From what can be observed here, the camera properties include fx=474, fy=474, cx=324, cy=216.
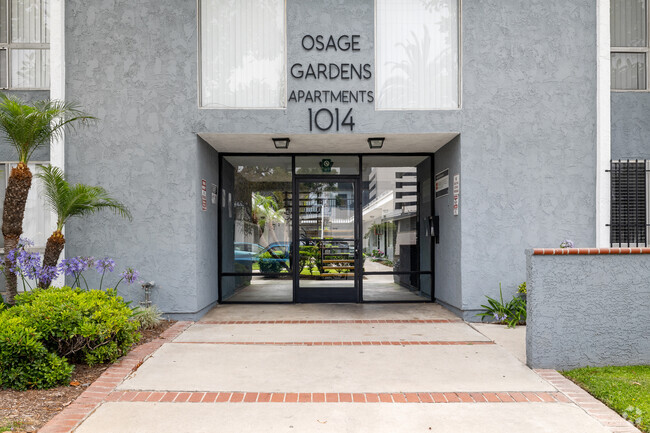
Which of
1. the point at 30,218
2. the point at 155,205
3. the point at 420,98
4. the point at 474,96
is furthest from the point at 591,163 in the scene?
the point at 30,218

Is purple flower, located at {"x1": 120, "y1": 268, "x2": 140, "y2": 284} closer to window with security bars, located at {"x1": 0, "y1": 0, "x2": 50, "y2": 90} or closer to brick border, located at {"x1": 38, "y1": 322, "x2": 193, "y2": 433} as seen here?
brick border, located at {"x1": 38, "y1": 322, "x2": 193, "y2": 433}

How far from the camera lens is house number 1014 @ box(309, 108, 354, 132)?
717 centimetres

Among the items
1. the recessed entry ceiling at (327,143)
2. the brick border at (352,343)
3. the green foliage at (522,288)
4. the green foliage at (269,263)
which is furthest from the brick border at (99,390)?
the green foliage at (522,288)

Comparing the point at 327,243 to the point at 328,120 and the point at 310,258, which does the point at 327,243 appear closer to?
the point at 310,258

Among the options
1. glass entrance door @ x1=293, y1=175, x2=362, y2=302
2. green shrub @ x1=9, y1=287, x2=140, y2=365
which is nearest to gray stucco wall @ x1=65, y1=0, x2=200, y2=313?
green shrub @ x1=9, y1=287, x2=140, y2=365

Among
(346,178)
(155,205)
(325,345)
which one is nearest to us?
(325,345)

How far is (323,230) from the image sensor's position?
28.1ft

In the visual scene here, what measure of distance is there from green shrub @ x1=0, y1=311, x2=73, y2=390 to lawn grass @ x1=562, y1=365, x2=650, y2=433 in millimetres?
4747

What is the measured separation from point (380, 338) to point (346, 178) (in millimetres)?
3357

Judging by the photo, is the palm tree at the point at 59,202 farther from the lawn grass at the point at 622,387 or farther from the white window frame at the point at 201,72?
the lawn grass at the point at 622,387

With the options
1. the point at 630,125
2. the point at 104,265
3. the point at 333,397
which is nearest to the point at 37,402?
the point at 333,397

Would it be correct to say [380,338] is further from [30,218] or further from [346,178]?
[30,218]

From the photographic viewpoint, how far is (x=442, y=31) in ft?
24.2

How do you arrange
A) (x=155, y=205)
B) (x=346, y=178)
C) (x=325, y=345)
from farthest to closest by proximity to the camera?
1. (x=346, y=178)
2. (x=155, y=205)
3. (x=325, y=345)
